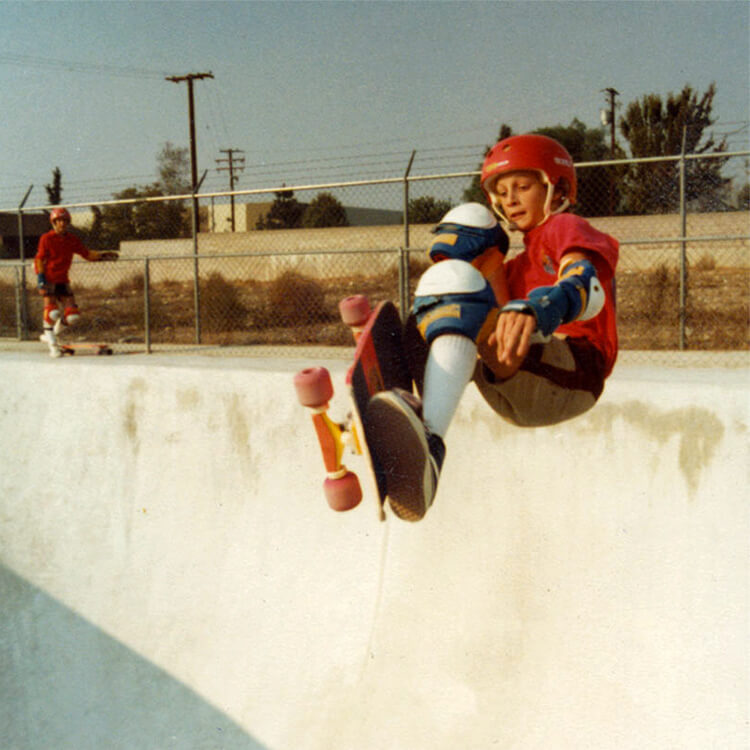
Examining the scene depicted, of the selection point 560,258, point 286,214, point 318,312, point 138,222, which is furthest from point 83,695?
point 138,222

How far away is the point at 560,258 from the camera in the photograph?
198 cm

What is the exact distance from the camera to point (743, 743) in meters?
2.69

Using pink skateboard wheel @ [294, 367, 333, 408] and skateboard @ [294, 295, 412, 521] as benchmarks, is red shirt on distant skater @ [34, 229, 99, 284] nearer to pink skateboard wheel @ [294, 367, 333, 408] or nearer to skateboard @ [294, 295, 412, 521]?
skateboard @ [294, 295, 412, 521]

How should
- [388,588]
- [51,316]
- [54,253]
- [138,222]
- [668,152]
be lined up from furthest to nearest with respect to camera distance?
[138,222]
[668,152]
[54,253]
[51,316]
[388,588]

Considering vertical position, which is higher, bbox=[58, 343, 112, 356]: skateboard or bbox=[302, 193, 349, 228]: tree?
bbox=[302, 193, 349, 228]: tree

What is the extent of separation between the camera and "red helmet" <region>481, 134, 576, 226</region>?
78.5 inches

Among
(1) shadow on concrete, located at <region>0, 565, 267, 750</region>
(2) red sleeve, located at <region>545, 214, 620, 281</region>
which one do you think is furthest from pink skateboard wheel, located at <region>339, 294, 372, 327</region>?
(1) shadow on concrete, located at <region>0, 565, 267, 750</region>

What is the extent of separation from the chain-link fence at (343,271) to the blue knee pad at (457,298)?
183 inches

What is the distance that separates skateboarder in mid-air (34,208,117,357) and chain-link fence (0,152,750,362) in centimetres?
69

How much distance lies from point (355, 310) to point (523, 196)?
541mm

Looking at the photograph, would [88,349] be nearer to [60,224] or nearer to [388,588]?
[60,224]

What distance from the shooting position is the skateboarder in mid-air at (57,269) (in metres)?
8.45

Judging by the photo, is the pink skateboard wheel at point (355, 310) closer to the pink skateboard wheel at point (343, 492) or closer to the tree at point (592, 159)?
the pink skateboard wheel at point (343, 492)

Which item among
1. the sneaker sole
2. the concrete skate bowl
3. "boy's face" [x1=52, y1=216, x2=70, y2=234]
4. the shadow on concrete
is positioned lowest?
the shadow on concrete
